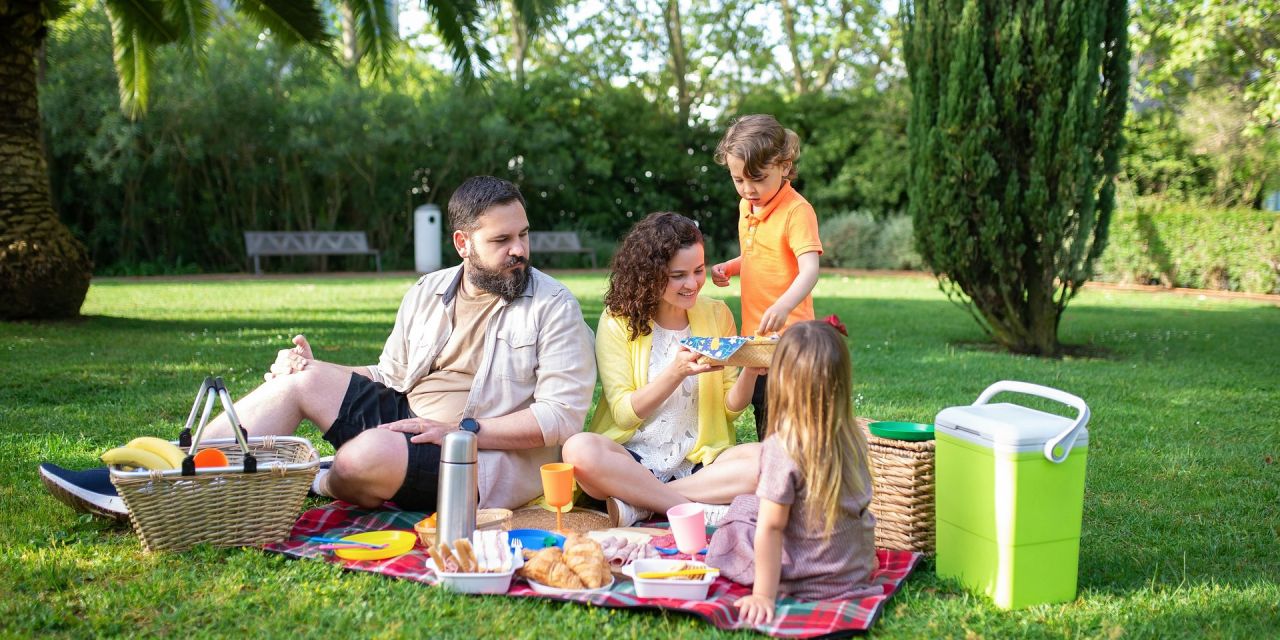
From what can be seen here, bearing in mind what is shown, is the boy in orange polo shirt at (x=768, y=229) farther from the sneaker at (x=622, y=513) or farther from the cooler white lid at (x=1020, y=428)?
the cooler white lid at (x=1020, y=428)

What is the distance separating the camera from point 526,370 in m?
3.54

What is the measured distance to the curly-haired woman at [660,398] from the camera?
3443mm

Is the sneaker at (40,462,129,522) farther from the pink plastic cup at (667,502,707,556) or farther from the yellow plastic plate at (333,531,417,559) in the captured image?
the pink plastic cup at (667,502,707,556)

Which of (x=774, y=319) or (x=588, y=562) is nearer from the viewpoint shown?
(x=588, y=562)

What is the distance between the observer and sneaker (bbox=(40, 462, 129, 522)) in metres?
3.39

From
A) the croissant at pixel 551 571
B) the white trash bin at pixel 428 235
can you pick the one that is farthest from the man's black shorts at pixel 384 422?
the white trash bin at pixel 428 235

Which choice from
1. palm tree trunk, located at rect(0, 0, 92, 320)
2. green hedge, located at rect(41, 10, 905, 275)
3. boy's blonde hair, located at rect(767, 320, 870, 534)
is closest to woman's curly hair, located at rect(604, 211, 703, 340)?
boy's blonde hair, located at rect(767, 320, 870, 534)

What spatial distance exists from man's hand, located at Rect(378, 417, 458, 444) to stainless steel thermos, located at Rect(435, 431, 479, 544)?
0.91ft

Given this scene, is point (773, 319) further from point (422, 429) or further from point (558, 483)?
point (422, 429)

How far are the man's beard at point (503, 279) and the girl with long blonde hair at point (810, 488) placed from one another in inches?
44.0

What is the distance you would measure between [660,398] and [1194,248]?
1524 cm

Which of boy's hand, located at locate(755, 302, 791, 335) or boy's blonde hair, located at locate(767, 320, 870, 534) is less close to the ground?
boy's hand, located at locate(755, 302, 791, 335)

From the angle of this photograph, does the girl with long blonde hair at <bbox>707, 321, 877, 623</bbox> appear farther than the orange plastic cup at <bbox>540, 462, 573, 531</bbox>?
No

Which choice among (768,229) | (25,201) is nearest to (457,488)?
(768,229)
